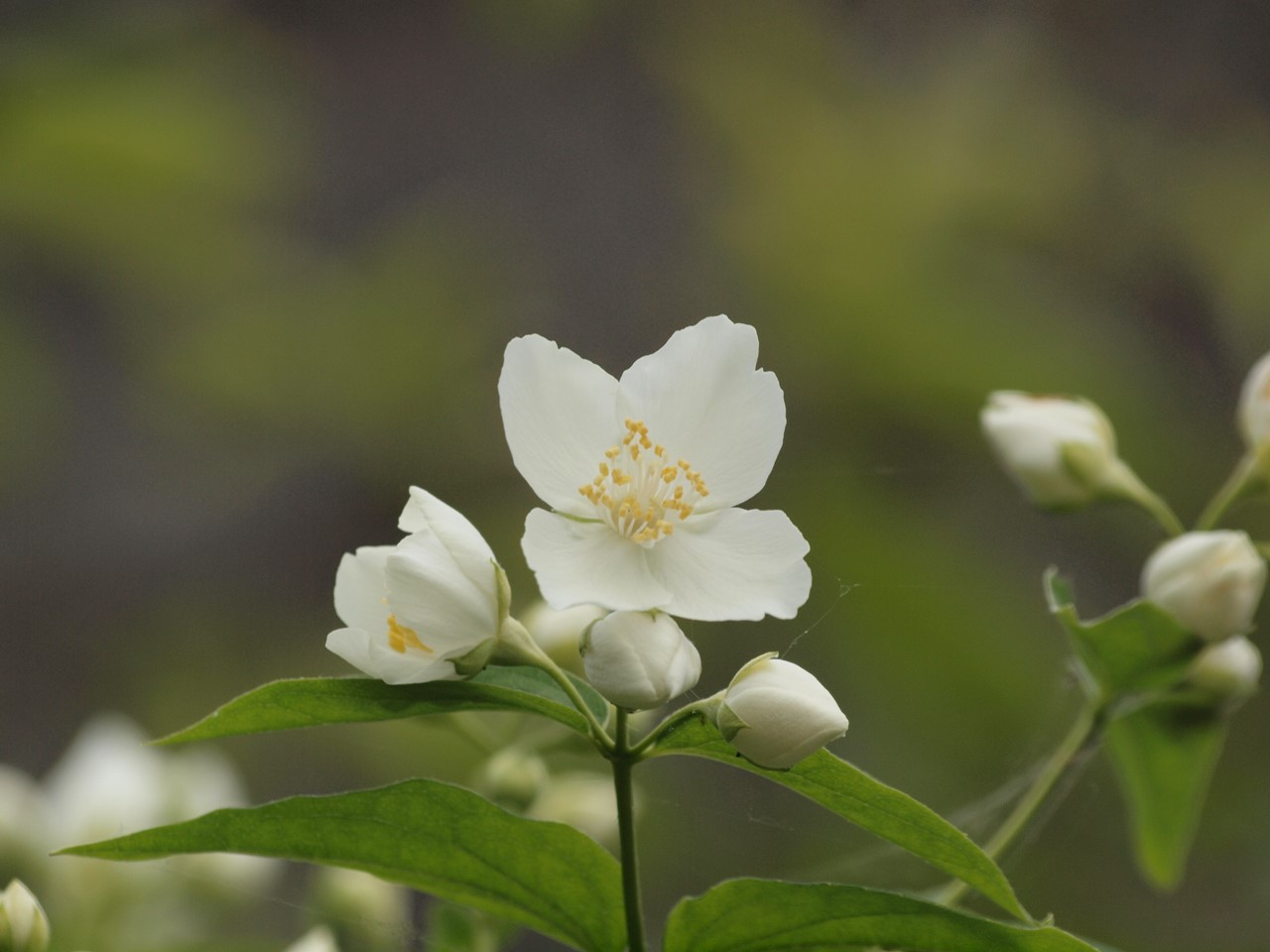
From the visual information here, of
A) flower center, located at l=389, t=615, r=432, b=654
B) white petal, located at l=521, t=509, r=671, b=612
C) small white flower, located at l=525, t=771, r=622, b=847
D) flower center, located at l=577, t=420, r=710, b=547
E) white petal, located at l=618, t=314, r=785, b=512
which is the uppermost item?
white petal, located at l=618, t=314, r=785, b=512

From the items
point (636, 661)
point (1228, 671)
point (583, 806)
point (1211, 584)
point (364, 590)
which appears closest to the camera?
point (636, 661)

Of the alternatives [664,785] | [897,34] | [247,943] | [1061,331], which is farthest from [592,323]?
[247,943]

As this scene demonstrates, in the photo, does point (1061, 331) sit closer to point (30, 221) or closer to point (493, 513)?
point (493, 513)

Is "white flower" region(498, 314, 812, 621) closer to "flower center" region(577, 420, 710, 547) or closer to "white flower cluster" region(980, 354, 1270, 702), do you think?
"flower center" region(577, 420, 710, 547)

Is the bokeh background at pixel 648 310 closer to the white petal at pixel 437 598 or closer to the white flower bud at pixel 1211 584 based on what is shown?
the white flower bud at pixel 1211 584

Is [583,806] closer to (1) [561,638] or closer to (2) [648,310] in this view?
(1) [561,638]

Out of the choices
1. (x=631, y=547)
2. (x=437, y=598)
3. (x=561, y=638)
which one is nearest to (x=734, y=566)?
(x=631, y=547)

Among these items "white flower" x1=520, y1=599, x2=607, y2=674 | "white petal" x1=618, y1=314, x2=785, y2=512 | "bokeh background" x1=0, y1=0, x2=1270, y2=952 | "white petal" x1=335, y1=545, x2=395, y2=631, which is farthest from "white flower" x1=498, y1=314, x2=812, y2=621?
"bokeh background" x1=0, y1=0, x2=1270, y2=952
